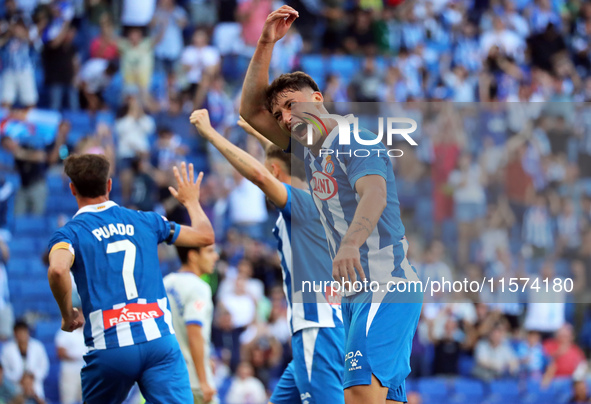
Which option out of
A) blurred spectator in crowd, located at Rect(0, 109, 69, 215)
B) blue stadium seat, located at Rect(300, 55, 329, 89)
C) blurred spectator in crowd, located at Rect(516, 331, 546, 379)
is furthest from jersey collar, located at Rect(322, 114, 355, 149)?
blue stadium seat, located at Rect(300, 55, 329, 89)

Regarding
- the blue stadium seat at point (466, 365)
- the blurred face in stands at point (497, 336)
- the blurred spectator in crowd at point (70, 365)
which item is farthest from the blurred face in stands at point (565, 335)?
the blurred spectator in crowd at point (70, 365)

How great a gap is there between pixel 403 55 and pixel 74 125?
25.3ft

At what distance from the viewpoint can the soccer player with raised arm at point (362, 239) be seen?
15.4 ft

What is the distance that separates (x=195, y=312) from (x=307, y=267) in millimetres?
1747

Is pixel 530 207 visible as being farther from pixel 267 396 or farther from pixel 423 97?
pixel 423 97

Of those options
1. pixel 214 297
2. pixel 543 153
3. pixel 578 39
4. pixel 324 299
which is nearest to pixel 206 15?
pixel 214 297

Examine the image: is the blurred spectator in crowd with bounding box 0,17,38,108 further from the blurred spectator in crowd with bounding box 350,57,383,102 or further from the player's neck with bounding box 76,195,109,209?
the player's neck with bounding box 76,195,109,209

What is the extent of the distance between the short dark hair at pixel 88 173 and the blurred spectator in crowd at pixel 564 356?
9.79m

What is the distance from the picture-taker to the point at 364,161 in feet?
15.9

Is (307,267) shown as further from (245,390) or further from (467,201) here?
(245,390)

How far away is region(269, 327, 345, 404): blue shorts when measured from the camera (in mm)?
5914

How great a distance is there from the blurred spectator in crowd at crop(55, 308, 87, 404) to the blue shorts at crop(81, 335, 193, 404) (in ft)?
19.8

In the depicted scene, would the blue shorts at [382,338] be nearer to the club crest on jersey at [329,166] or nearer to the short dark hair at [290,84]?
the club crest on jersey at [329,166]

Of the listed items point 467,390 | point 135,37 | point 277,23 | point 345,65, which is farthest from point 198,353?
point 345,65
